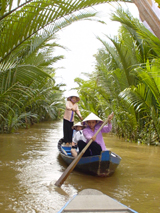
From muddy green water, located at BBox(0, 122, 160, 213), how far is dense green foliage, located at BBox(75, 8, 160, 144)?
2.08 meters

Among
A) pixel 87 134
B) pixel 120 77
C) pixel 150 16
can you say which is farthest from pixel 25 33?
pixel 120 77

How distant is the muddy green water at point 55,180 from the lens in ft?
12.1

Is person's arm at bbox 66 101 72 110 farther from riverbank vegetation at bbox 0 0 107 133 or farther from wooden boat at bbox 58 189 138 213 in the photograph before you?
wooden boat at bbox 58 189 138 213

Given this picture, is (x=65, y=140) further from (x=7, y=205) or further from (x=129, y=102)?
(x=7, y=205)

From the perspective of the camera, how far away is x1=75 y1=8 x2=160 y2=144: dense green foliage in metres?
8.66

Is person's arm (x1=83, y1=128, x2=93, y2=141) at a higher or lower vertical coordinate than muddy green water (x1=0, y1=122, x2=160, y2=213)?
higher

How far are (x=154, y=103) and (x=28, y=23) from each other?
5.43m

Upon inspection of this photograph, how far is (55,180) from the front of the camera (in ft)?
15.7

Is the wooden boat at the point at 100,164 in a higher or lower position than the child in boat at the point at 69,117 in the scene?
lower

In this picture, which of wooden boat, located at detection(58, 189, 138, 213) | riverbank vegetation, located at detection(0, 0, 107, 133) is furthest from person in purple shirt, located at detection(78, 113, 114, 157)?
wooden boat, located at detection(58, 189, 138, 213)

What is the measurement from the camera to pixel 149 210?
3.56 meters

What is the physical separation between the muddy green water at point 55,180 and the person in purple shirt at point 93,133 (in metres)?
0.52

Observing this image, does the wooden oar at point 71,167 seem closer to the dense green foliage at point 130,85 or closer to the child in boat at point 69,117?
the child in boat at point 69,117

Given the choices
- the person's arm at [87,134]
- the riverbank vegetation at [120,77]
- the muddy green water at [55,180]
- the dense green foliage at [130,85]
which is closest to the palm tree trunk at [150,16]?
the muddy green water at [55,180]
